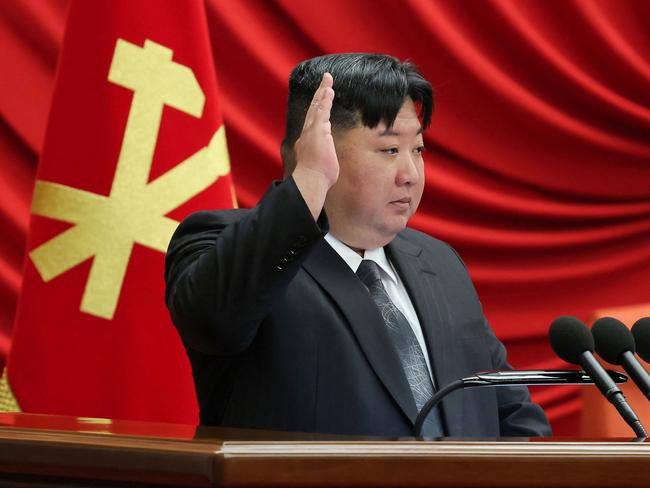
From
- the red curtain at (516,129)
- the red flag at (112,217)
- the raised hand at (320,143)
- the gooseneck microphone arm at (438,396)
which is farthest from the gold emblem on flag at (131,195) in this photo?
the gooseneck microphone arm at (438,396)

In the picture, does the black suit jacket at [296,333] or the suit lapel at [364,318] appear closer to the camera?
the black suit jacket at [296,333]

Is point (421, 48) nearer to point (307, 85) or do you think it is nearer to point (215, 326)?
point (307, 85)

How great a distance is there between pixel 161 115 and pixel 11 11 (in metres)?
0.69

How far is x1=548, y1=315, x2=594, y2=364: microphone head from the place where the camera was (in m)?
1.13

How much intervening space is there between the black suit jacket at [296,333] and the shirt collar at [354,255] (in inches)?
0.9

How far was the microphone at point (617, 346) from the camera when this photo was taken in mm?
1101

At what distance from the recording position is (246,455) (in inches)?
31.6

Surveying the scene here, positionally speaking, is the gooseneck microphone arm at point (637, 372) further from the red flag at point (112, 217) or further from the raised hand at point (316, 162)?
the red flag at point (112, 217)

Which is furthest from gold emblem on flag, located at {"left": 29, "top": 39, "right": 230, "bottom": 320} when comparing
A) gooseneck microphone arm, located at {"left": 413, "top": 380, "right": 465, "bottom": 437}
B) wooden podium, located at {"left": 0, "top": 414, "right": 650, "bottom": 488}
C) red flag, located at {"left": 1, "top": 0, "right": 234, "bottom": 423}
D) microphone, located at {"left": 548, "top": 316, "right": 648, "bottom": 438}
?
wooden podium, located at {"left": 0, "top": 414, "right": 650, "bottom": 488}

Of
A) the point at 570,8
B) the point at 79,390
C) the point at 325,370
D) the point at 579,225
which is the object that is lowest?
the point at 79,390

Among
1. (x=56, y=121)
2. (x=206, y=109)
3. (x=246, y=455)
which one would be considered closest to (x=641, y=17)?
(x=206, y=109)

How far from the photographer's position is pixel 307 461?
2.66 feet

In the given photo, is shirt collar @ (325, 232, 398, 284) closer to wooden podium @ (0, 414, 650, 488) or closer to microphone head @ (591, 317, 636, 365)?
microphone head @ (591, 317, 636, 365)

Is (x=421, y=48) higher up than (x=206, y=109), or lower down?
higher up
